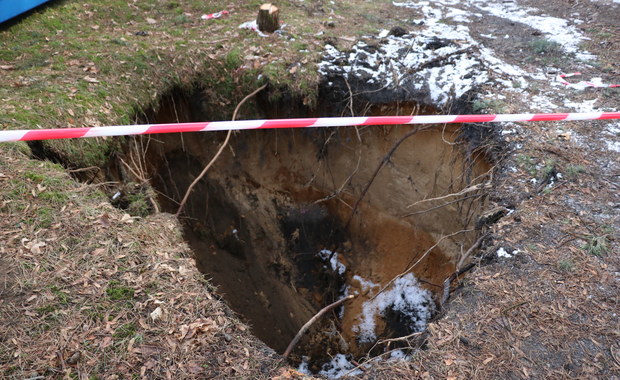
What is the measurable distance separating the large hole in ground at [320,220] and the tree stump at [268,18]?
1.57 meters

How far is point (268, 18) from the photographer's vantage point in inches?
269

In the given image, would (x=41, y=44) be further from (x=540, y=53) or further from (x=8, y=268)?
(x=540, y=53)

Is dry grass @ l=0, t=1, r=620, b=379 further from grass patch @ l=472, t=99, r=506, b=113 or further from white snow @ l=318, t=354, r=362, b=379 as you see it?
white snow @ l=318, t=354, r=362, b=379

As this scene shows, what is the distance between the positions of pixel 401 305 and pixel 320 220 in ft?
6.85

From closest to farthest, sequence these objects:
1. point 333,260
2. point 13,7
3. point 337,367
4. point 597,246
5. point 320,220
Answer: point 597,246 → point 337,367 → point 13,7 → point 333,260 → point 320,220

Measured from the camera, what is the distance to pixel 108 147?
484 centimetres

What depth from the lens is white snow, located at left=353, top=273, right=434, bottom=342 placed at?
5777 mm

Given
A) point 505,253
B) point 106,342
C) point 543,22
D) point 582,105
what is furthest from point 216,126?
point 543,22

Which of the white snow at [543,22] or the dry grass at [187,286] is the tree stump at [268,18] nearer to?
the dry grass at [187,286]

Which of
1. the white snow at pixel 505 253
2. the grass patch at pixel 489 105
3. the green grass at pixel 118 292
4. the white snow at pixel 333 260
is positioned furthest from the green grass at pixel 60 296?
the grass patch at pixel 489 105

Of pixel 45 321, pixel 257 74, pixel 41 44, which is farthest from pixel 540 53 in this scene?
pixel 41 44

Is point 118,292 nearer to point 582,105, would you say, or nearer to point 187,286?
point 187,286

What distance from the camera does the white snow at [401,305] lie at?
227 inches

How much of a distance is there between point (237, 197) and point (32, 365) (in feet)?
15.6
